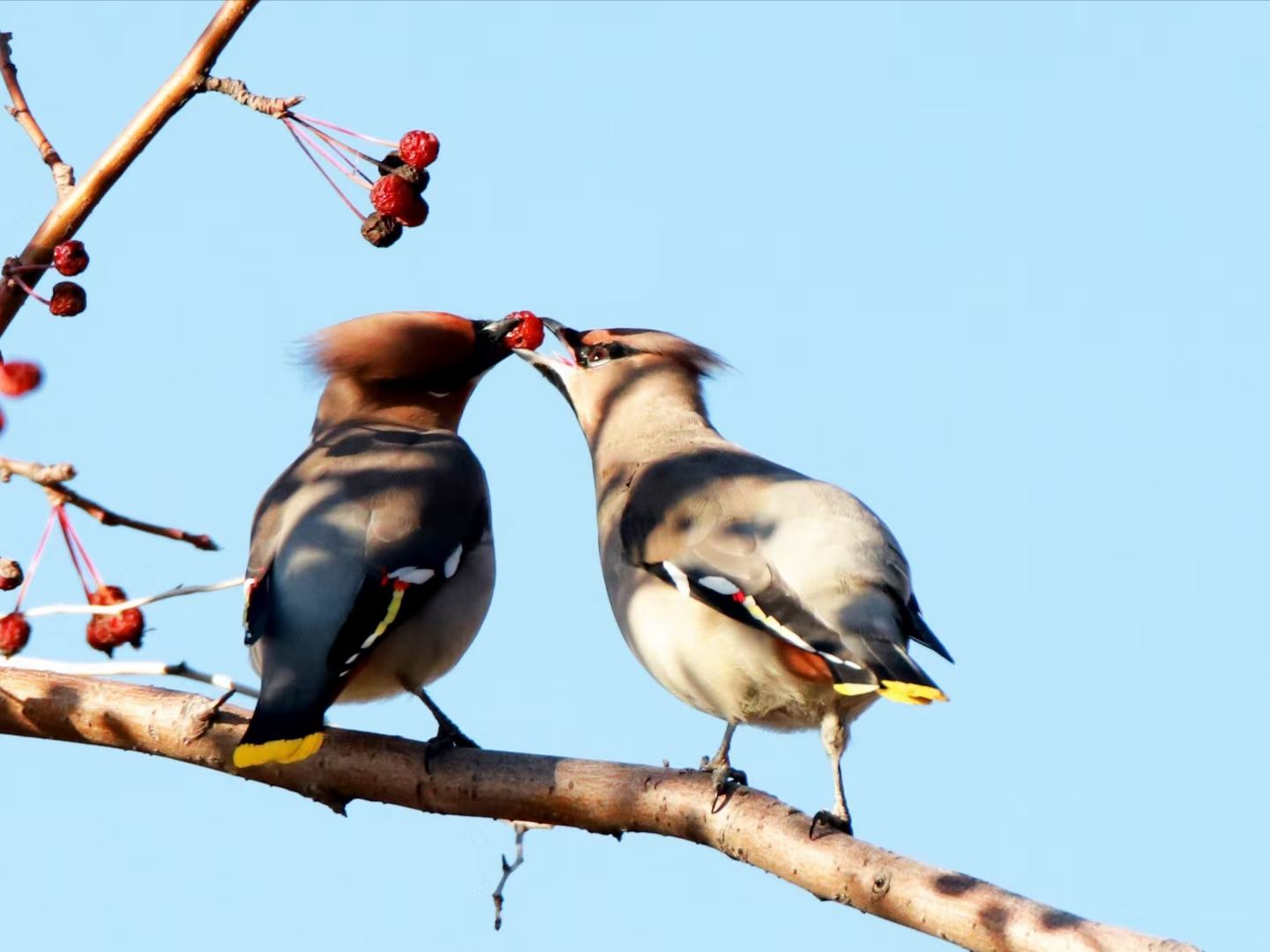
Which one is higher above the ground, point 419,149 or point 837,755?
point 419,149

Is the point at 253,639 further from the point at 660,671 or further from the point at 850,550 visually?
the point at 850,550

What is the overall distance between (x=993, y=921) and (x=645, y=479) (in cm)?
235

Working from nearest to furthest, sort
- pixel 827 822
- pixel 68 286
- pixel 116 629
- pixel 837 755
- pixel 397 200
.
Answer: pixel 68 286
pixel 116 629
pixel 397 200
pixel 827 822
pixel 837 755

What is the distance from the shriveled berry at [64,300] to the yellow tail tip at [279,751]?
164cm

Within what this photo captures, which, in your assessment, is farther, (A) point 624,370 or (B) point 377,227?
(A) point 624,370

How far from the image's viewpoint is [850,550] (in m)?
4.78

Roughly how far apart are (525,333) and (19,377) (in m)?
3.91

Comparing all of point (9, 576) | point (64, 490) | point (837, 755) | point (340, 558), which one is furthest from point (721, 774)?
point (64, 490)

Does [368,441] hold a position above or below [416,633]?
above

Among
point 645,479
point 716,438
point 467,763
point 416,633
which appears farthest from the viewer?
point 716,438

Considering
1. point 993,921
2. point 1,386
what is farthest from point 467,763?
point 1,386

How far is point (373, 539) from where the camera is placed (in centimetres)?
489

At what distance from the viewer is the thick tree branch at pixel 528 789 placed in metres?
3.70

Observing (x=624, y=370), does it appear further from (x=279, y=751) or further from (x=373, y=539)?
(x=279, y=751)
